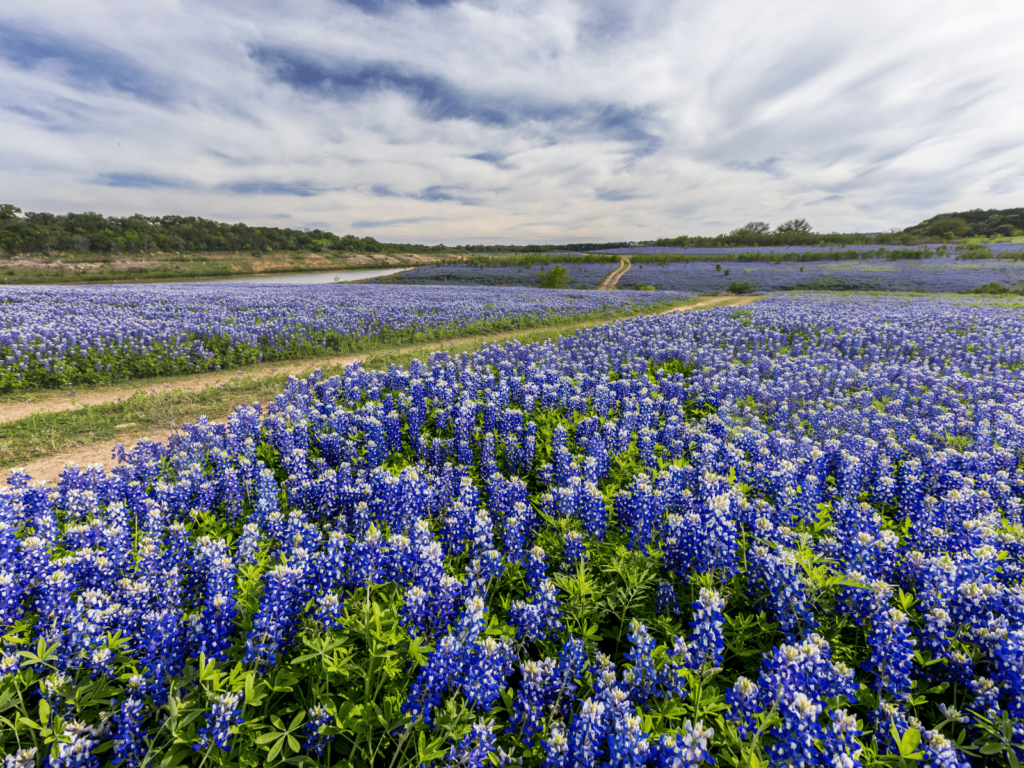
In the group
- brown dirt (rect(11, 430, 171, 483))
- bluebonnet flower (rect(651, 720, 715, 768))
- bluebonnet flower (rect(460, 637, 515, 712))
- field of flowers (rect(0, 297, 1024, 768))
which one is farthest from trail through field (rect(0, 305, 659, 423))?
bluebonnet flower (rect(651, 720, 715, 768))

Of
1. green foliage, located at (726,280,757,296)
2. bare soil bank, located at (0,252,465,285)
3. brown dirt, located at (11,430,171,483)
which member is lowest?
brown dirt, located at (11,430,171,483)

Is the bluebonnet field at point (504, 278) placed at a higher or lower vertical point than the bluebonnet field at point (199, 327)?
higher

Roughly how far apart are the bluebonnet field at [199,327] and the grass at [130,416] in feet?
4.32

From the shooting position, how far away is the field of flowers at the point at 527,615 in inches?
88.1

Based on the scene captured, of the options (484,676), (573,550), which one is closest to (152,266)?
(573,550)

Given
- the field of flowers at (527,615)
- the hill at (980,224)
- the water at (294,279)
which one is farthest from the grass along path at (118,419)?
the hill at (980,224)

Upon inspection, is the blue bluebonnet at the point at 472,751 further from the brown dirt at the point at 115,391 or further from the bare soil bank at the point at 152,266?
the bare soil bank at the point at 152,266

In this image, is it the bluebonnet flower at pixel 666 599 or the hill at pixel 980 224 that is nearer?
the bluebonnet flower at pixel 666 599

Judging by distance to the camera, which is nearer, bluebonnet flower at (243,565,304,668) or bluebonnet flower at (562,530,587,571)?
bluebonnet flower at (243,565,304,668)

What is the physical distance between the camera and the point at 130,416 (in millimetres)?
9820

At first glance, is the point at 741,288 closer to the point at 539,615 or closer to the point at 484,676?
the point at 539,615

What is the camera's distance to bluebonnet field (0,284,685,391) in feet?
42.1

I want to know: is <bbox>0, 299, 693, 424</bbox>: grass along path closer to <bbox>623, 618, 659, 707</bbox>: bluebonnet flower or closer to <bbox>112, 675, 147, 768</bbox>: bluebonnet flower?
<bbox>112, 675, 147, 768</bbox>: bluebonnet flower

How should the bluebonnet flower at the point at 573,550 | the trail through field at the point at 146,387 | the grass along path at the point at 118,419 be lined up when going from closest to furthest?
the bluebonnet flower at the point at 573,550
the grass along path at the point at 118,419
the trail through field at the point at 146,387
